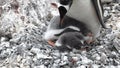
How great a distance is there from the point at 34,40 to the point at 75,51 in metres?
0.41

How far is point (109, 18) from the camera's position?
142 inches

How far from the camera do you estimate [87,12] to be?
313 cm

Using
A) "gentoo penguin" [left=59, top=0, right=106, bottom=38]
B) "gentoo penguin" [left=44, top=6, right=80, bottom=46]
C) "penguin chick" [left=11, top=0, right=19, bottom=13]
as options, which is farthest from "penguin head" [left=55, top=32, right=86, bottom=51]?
"penguin chick" [left=11, top=0, right=19, bottom=13]

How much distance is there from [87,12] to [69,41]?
38cm

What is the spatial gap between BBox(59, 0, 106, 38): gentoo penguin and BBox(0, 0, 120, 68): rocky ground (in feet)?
0.52

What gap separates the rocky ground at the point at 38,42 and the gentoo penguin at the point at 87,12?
160 millimetres

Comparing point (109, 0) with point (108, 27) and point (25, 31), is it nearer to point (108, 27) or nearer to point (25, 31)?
point (108, 27)

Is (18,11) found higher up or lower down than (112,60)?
higher up

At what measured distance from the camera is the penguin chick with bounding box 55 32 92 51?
289 cm

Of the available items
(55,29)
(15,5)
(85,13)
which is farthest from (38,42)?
(15,5)

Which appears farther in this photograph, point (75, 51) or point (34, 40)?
point (34, 40)

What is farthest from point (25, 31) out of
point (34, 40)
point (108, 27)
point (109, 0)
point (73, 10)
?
point (109, 0)

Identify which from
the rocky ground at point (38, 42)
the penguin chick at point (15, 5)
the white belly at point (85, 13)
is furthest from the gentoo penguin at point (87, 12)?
the penguin chick at point (15, 5)

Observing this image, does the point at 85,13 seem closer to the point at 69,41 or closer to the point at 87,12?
the point at 87,12
